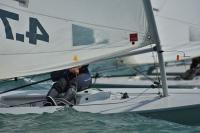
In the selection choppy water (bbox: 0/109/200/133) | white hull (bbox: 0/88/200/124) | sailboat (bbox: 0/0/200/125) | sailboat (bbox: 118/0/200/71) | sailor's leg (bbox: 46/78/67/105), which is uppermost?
sailboat (bbox: 118/0/200/71)

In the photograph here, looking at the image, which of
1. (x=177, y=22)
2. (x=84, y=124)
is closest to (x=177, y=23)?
(x=177, y=22)

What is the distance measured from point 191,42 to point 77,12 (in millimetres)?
4556

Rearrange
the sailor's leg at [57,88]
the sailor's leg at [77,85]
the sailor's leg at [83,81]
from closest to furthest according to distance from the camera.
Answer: the sailor's leg at [77,85] → the sailor's leg at [57,88] → the sailor's leg at [83,81]

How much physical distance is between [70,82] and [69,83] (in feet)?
0.06

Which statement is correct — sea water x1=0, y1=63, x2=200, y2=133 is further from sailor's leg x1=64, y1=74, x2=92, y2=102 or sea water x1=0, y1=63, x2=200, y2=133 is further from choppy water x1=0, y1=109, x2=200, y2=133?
sailor's leg x1=64, y1=74, x2=92, y2=102

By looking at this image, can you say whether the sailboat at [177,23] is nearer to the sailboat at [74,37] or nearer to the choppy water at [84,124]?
the sailboat at [74,37]

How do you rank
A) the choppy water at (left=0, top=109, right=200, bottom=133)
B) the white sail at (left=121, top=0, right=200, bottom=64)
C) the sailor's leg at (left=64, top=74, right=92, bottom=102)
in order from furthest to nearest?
the white sail at (left=121, top=0, right=200, bottom=64)
the sailor's leg at (left=64, top=74, right=92, bottom=102)
the choppy water at (left=0, top=109, right=200, bottom=133)

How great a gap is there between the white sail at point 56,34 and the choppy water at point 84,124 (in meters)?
0.54

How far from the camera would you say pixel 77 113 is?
22.4 feet

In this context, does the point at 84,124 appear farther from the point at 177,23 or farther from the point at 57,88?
the point at 177,23

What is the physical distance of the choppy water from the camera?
6.35 metres

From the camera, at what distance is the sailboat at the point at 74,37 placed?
669cm

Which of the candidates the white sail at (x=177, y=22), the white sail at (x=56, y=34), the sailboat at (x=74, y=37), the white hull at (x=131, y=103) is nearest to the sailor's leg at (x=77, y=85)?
the white hull at (x=131, y=103)

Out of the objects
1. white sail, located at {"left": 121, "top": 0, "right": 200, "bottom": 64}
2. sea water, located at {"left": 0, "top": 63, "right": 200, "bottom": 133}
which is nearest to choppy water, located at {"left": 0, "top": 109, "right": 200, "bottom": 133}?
sea water, located at {"left": 0, "top": 63, "right": 200, "bottom": 133}
